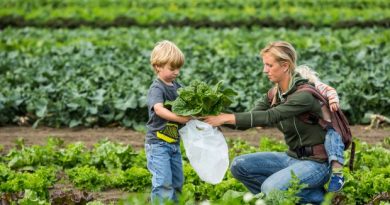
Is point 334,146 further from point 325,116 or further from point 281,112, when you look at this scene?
point 281,112

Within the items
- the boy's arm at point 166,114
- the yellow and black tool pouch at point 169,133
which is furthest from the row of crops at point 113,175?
the boy's arm at point 166,114

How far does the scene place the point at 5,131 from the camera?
10.8 metres

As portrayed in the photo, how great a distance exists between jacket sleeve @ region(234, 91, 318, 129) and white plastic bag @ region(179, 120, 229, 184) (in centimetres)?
22

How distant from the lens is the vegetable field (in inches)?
284

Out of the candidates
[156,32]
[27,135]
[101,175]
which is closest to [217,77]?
[27,135]

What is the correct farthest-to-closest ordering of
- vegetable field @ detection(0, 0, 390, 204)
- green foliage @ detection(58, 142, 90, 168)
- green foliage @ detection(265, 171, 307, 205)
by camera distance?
green foliage @ detection(58, 142, 90, 168) < vegetable field @ detection(0, 0, 390, 204) < green foliage @ detection(265, 171, 307, 205)

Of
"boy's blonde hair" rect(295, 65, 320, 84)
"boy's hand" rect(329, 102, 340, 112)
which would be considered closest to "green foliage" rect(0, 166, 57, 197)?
"boy's blonde hair" rect(295, 65, 320, 84)

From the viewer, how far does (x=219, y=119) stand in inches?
236

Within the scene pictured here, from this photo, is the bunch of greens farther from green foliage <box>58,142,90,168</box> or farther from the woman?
green foliage <box>58,142,90,168</box>

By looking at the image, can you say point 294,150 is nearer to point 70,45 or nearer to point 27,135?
point 27,135

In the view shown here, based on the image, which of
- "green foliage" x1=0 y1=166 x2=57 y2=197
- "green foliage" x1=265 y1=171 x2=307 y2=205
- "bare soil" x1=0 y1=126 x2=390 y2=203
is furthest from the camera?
"bare soil" x1=0 y1=126 x2=390 y2=203

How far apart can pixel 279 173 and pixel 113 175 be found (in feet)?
7.52

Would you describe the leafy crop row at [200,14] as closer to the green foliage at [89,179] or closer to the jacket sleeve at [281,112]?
the green foliage at [89,179]

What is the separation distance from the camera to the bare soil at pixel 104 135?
32.6 feet
